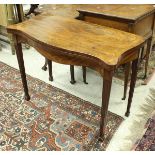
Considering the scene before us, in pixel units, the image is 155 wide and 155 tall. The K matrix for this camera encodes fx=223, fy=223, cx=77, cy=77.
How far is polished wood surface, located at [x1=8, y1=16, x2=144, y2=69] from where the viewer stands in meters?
1.28

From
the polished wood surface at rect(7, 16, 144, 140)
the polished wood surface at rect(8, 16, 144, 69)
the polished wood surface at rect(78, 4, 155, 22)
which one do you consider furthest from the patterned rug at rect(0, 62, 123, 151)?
the polished wood surface at rect(78, 4, 155, 22)

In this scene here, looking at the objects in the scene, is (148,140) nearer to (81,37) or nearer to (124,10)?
(81,37)

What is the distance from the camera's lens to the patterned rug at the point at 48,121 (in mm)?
1611

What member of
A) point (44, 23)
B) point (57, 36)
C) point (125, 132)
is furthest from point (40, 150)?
point (44, 23)

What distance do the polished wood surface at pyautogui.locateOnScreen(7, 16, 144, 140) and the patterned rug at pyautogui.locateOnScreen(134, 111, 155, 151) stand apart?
27 cm

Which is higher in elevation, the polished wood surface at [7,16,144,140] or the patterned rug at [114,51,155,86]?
the polished wood surface at [7,16,144,140]

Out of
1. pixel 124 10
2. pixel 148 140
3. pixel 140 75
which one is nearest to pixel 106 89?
pixel 148 140

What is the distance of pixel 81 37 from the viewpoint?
1.47 metres

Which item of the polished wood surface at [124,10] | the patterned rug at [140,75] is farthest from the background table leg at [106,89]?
the patterned rug at [140,75]

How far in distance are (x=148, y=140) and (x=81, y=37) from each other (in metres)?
0.88

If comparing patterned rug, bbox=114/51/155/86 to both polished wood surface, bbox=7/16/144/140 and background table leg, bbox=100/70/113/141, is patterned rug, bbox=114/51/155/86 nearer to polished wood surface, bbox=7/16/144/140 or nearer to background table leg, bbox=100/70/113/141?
polished wood surface, bbox=7/16/144/140

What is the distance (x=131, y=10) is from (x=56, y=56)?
908mm
